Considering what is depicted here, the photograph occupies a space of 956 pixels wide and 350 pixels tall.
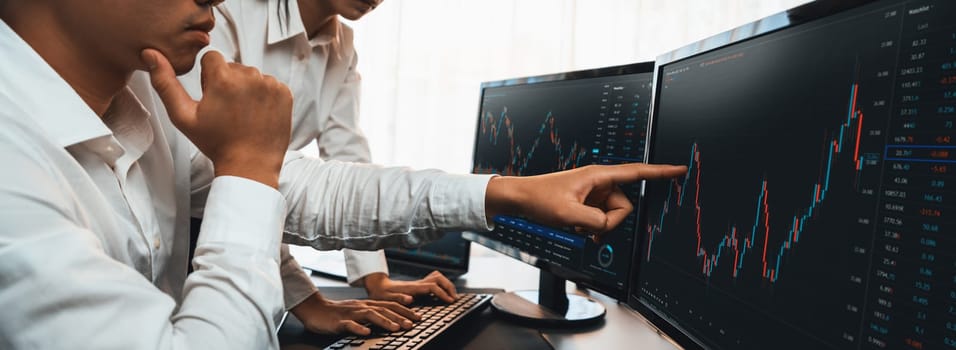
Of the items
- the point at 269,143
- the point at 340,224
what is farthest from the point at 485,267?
the point at 269,143

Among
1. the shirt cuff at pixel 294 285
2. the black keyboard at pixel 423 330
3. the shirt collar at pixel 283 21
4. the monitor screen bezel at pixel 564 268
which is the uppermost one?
the shirt collar at pixel 283 21

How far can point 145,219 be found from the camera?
0.76 meters

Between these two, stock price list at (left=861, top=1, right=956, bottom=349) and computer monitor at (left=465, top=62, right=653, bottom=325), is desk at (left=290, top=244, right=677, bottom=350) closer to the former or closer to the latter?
computer monitor at (left=465, top=62, right=653, bottom=325)

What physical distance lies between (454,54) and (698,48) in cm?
159

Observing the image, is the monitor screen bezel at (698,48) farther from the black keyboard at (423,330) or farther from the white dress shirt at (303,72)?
the white dress shirt at (303,72)

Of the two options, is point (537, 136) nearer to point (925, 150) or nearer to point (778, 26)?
point (778, 26)

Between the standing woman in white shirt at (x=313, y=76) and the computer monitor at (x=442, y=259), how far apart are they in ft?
0.59

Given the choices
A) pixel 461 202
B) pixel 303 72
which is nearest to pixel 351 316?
pixel 461 202

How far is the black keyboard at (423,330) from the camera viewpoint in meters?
0.81

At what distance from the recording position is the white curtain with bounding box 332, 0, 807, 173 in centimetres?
220

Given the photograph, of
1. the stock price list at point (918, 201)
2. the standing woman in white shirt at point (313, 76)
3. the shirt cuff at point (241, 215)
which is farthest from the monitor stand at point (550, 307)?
the stock price list at point (918, 201)

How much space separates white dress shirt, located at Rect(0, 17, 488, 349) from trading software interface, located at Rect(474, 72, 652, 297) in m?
0.20

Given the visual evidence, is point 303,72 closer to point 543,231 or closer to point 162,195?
point 162,195

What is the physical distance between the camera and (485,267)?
153 centimetres
